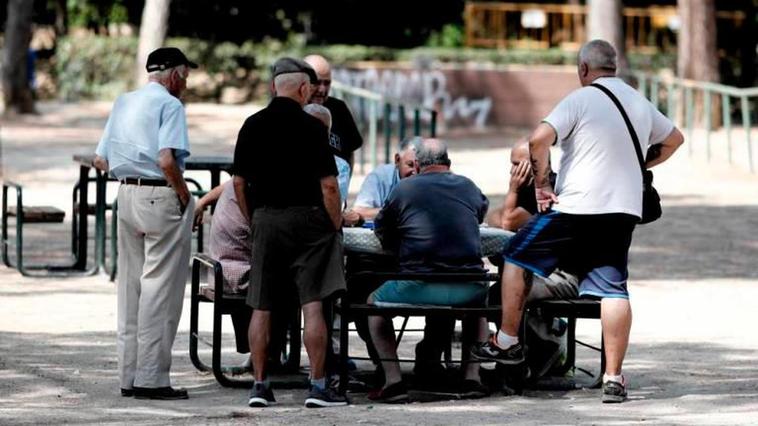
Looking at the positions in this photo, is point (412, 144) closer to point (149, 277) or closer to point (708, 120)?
point (149, 277)

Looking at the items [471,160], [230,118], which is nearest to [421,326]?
[471,160]

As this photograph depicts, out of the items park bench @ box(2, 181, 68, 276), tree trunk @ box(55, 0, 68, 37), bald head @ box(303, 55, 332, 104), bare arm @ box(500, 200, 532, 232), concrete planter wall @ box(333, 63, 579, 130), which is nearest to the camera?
bare arm @ box(500, 200, 532, 232)

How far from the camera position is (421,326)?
11562 millimetres

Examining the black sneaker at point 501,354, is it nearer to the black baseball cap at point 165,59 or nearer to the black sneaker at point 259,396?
the black sneaker at point 259,396

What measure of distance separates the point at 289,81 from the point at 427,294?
1227 millimetres

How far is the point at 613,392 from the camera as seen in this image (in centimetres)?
861

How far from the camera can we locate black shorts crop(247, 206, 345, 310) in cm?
845

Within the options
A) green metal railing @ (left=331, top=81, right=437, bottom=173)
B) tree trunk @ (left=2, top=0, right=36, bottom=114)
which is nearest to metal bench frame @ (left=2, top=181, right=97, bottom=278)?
green metal railing @ (left=331, top=81, right=437, bottom=173)

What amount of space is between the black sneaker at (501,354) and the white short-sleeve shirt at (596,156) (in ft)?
2.31

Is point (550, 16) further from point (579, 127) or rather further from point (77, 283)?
point (579, 127)

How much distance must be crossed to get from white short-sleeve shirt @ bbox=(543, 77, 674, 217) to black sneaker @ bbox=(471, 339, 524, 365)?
27.7 inches

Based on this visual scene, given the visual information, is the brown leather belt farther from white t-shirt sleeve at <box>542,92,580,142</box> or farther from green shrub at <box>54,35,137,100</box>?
green shrub at <box>54,35,137,100</box>

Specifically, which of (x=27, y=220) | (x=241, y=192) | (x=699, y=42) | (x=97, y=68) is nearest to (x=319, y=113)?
(x=241, y=192)

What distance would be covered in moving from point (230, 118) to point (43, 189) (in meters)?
13.9
